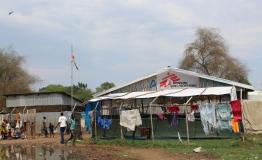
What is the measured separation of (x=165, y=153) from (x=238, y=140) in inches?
140

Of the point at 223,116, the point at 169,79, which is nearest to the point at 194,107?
the point at 223,116

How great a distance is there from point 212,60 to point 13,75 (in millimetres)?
23870

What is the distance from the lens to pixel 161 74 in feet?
91.4

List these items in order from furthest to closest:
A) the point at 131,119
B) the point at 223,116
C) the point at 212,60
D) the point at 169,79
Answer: the point at 212,60 → the point at 169,79 → the point at 131,119 → the point at 223,116

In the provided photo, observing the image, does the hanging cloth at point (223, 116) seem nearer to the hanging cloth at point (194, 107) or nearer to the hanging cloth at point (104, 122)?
the hanging cloth at point (194, 107)

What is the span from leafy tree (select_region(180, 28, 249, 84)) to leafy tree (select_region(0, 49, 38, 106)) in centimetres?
1888

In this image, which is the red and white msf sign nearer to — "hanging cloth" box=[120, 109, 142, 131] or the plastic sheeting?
"hanging cloth" box=[120, 109, 142, 131]

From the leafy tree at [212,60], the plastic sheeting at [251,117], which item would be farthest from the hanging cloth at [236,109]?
the leafy tree at [212,60]

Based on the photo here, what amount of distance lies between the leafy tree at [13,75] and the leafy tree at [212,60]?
62.0 ft

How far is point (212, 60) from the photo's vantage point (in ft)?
171

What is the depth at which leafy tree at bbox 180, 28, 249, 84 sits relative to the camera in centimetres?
5056

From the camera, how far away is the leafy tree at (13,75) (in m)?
52.9

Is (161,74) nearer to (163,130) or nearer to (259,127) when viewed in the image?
(163,130)

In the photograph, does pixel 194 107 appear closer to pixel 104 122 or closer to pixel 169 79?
pixel 104 122
